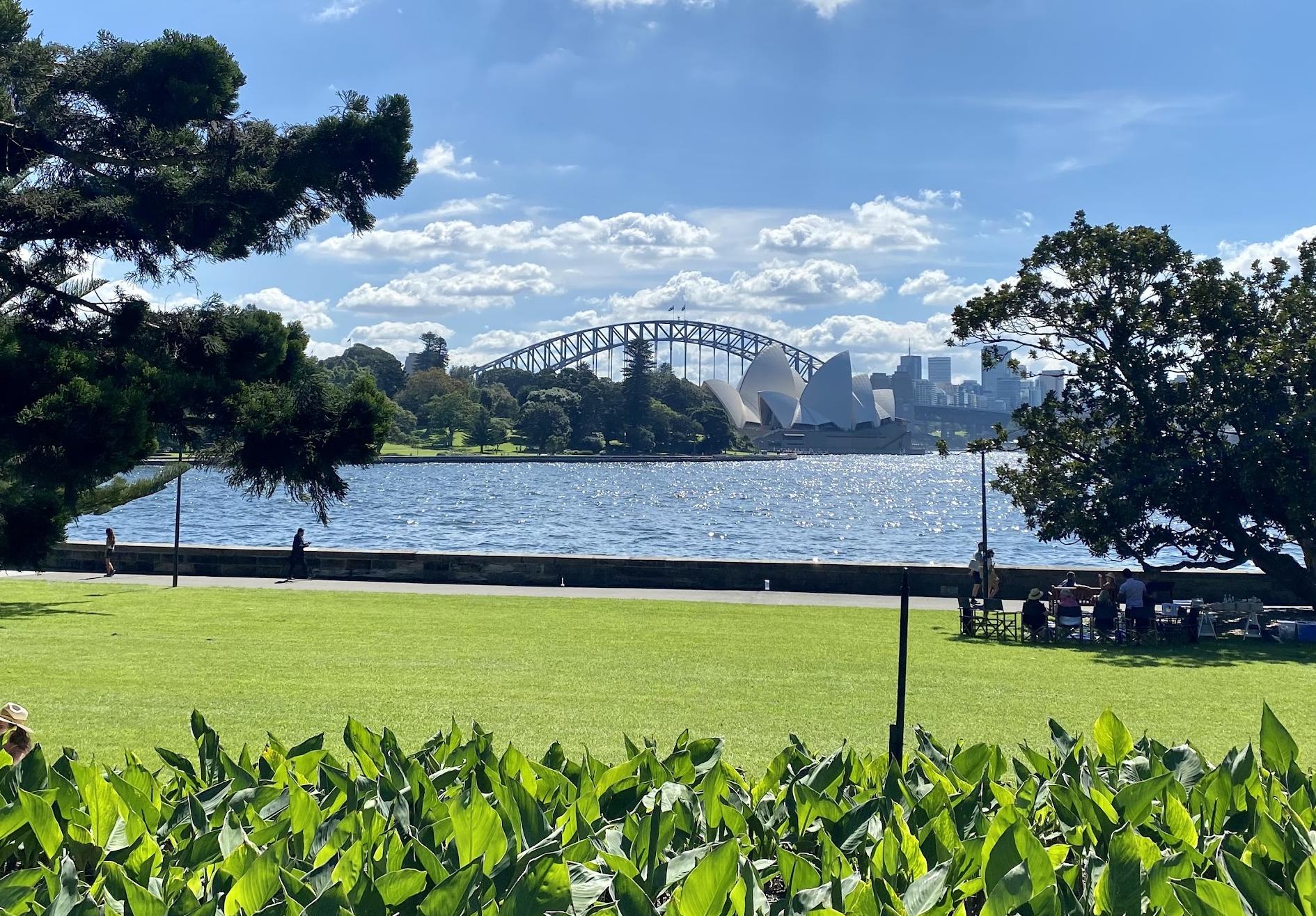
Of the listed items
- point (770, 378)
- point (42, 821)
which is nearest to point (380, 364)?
point (770, 378)

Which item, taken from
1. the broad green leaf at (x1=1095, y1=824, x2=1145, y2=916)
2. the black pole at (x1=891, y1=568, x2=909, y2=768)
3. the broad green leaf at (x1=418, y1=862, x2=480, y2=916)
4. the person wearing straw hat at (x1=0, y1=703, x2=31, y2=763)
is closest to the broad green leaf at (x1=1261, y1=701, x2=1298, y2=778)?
the black pole at (x1=891, y1=568, x2=909, y2=768)

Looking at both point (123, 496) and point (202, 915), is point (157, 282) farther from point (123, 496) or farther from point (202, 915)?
point (123, 496)

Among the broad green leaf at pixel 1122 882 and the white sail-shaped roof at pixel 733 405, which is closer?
the broad green leaf at pixel 1122 882

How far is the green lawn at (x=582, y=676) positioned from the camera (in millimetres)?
7219

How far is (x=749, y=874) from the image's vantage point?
2.18 metres

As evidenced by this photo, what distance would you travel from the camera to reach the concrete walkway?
16641mm

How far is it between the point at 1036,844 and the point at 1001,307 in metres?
15.1

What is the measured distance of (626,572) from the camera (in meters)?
18.6

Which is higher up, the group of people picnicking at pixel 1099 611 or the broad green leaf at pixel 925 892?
the broad green leaf at pixel 925 892

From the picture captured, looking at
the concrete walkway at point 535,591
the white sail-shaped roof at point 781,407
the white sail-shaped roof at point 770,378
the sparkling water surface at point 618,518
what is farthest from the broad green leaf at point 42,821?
the white sail-shaped roof at point 770,378

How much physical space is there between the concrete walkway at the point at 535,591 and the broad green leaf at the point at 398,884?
13850 mm

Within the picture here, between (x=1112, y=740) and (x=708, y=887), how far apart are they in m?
1.81

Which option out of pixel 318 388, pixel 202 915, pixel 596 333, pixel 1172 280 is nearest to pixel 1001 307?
pixel 1172 280

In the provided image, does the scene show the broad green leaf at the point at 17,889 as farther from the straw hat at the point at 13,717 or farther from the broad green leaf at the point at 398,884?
the straw hat at the point at 13,717
